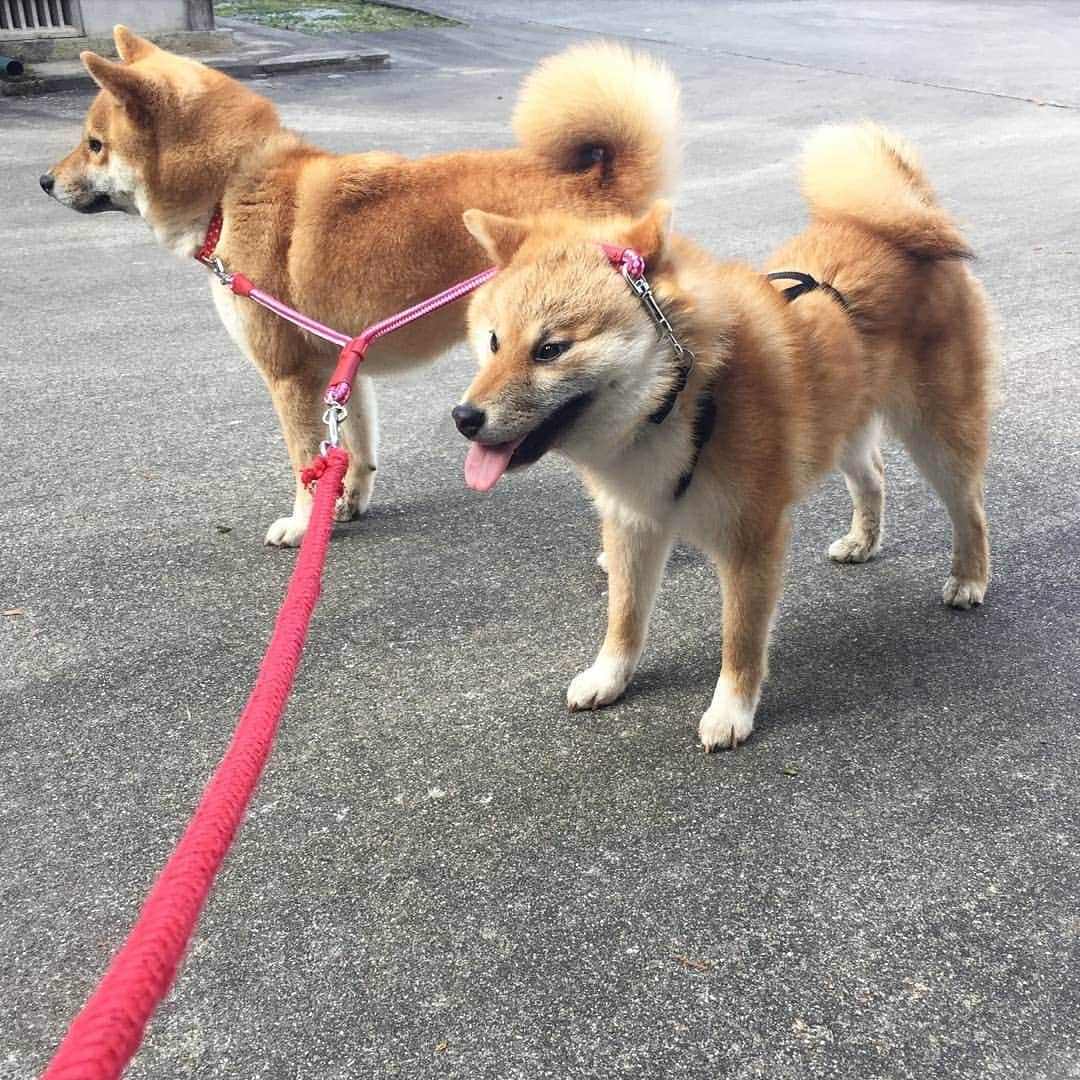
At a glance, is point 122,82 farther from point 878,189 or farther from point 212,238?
point 878,189

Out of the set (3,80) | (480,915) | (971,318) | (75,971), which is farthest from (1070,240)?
(3,80)

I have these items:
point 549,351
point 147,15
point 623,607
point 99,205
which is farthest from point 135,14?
point 549,351

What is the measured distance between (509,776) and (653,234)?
130cm

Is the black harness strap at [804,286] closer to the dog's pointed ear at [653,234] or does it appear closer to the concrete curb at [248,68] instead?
the dog's pointed ear at [653,234]

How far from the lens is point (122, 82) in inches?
135

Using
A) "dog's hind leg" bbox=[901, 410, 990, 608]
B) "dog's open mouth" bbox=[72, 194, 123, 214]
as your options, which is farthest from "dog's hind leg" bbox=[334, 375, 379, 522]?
"dog's hind leg" bbox=[901, 410, 990, 608]

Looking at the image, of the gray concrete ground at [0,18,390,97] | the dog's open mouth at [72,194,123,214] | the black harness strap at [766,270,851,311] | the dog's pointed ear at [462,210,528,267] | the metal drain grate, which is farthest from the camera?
the metal drain grate

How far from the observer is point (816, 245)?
311 centimetres

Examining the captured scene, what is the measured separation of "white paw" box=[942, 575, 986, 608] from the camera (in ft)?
10.9

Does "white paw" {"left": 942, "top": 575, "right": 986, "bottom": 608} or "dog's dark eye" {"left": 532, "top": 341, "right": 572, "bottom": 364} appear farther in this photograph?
"white paw" {"left": 942, "top": 575, "right": 986, "bottom": 608}

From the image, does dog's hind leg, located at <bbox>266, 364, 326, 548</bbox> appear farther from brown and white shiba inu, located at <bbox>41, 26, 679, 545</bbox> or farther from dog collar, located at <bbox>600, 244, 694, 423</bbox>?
dog collar, located at <bbox>600, 244, 694, 423</bbox>

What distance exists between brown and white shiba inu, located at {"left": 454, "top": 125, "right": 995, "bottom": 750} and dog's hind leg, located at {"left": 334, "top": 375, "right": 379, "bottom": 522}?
1370 millimetres

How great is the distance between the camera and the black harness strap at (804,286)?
2.86 m

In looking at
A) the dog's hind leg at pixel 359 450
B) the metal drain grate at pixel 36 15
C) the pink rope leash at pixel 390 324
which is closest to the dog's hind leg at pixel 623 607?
the pink rope leash at pixel 390 324
